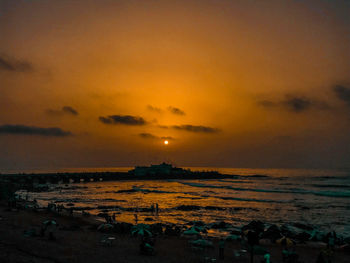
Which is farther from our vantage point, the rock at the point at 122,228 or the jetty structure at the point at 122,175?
the jetty structure at the point at 122,175

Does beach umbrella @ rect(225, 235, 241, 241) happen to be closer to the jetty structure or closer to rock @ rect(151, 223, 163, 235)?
rock @ rect(151, 223, 163, 235)

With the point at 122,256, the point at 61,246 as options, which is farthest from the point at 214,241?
the point at 61,246

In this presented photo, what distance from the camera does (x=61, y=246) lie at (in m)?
18.1

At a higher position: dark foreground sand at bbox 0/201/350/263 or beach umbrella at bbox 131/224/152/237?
beach umbrella at bbox 131/224/152/237

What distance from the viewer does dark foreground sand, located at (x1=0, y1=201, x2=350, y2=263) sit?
51.1 feet

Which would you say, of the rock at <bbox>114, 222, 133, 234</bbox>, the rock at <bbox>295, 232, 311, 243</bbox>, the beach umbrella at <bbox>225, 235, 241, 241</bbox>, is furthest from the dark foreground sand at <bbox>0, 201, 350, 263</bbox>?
the rock at <bbox>295, 232, 311, 243</bbox>

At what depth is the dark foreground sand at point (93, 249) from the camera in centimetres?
1557

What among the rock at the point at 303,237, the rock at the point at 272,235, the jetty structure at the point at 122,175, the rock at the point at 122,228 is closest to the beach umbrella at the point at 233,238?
the rock at the point at 272,235

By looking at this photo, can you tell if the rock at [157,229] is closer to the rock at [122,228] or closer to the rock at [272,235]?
the rock at [122,228]

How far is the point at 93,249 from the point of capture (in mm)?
17953

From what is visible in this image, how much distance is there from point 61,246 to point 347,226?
2548cm

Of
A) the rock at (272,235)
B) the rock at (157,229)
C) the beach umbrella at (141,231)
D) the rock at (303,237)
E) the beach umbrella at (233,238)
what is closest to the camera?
the beach umbrella at (141,231)

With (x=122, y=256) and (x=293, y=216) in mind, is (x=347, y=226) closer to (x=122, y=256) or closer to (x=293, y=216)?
(x=293, y=216)

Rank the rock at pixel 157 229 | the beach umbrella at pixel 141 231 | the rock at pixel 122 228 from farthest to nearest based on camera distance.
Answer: the rock at pixel 157 229 < the rock at pixel 122 228 < the beach umbrella at pixel 141 231
